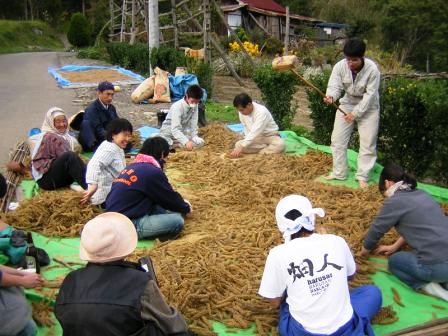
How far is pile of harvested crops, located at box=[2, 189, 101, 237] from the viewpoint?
154 inches

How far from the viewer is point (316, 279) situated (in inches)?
88.7

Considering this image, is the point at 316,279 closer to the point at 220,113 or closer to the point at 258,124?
the point at 258,124

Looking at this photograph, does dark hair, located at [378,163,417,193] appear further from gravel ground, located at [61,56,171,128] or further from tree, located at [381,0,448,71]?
tree, located at [381,0,448,71]

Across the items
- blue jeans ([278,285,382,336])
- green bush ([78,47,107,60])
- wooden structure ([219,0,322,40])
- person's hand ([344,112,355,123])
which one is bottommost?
blue jeans ([278,285,382,336])

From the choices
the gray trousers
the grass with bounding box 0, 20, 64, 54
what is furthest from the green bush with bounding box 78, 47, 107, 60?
the gray trousers

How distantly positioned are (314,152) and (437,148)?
4.93 feet

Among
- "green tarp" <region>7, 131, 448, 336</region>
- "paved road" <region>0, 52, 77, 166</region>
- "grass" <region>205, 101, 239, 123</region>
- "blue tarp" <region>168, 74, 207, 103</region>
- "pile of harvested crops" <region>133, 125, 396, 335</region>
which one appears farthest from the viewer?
"blue tarp" <region>168, 74, 207, 103</region>

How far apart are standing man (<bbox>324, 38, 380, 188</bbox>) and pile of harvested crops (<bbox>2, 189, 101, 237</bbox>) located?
276 cm

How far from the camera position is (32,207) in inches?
160

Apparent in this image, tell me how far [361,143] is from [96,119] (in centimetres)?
334

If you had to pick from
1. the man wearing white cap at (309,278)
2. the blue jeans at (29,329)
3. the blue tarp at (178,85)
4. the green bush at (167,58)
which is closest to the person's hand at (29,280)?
the blue jeans at (29,329)

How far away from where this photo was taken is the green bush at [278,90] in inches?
313

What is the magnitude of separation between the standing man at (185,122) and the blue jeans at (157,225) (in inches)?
106

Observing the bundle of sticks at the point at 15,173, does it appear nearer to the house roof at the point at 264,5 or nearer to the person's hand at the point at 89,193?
the person's hand at the point at 89,193
